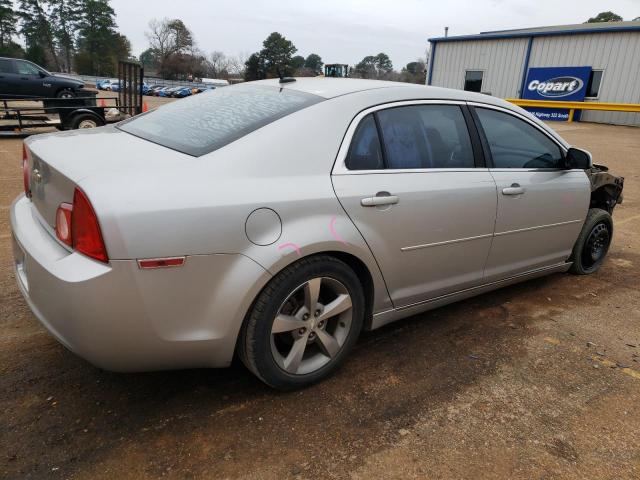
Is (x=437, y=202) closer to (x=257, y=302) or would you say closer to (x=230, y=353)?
(x=257, y=302)

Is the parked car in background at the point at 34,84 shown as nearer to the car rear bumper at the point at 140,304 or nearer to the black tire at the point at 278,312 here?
the car rear bumper at the point at 140,304

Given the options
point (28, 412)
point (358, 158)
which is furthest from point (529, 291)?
point (28, 412)

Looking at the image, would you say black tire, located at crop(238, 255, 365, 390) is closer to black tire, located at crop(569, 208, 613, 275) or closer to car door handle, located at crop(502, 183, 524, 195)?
car door handle, located at crop(502, 183, 524, 195)

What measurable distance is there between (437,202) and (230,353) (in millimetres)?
1422

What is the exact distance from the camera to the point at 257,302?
221 cm

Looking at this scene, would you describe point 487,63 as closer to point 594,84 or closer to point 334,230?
point 594,84

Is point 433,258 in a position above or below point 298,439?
above

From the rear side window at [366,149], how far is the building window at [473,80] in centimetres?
2792

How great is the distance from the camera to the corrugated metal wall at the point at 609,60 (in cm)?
2175

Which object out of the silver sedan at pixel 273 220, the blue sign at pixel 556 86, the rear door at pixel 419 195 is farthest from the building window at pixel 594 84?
the rear door at pixel 419 195

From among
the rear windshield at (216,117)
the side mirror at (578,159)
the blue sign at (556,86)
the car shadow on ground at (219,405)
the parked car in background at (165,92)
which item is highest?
the blue sign at (556,86)

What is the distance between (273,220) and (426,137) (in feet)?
4.00

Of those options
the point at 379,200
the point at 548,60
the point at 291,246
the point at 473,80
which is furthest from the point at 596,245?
the point at 473,80

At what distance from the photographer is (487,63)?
2747cm
